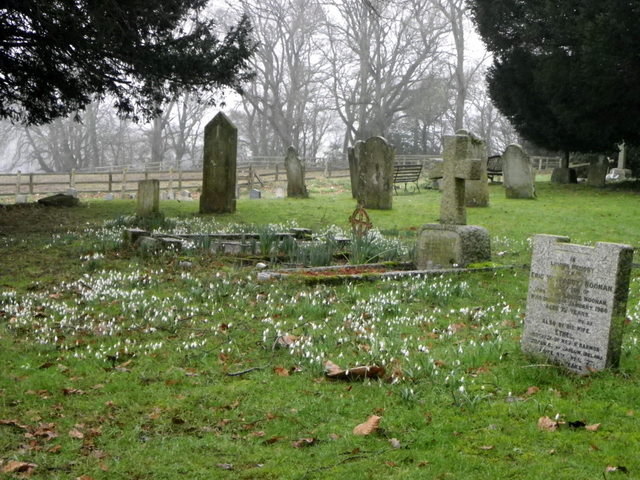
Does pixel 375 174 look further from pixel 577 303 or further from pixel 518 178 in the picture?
pixel 577 303

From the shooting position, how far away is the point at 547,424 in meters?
4.97

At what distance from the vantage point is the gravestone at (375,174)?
19.9m

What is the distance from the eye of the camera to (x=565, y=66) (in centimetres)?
2456

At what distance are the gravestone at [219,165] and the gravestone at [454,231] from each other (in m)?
8.47

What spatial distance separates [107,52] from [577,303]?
14.9 meters

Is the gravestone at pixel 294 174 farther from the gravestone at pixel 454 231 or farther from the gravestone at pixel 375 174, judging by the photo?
the gravestone at pixel 454 231

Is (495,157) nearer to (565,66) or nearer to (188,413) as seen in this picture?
(565,66)

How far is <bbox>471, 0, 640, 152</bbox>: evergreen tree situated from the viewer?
71.7 ft

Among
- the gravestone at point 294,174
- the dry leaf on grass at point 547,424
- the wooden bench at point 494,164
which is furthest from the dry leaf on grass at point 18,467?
the wooden bench at point 494,164

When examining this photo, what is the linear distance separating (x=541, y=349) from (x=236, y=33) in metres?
15.4

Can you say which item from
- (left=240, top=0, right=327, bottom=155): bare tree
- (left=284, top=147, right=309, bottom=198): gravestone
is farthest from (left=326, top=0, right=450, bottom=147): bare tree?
(left=284, top=147, right=309, bottom=198): gravestone

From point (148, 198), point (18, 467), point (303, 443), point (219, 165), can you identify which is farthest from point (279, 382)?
point (219, 165)

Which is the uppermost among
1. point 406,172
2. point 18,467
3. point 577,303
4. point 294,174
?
point 406,172

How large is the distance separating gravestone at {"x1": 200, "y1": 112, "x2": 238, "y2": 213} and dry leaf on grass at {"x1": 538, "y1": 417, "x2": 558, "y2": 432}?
14459 millimetres
